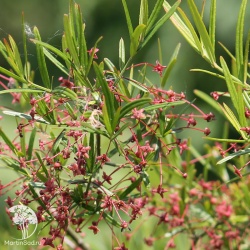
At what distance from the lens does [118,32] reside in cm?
273

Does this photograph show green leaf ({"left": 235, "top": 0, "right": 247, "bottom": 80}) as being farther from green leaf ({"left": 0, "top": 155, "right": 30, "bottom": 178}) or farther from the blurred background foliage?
the blurred background foliage

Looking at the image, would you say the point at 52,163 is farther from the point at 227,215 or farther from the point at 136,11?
the point at 136,11

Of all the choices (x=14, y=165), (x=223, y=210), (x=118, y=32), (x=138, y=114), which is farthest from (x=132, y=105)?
(x=118, y=32)

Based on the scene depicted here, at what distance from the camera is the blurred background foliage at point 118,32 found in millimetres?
2418

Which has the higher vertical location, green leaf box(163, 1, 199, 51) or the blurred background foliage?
green leaf box(163, 1, 199, 51)

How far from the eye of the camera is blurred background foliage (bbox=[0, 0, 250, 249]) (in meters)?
2.42

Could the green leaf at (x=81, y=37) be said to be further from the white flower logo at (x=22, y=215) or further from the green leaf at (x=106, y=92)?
the white flower logo at (x=22, y=215)

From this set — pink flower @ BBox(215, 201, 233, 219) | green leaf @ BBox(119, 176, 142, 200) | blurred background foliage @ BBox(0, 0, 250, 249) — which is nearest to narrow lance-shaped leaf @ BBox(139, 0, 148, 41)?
green leaf @ BBox(119, 176, 142, 200)

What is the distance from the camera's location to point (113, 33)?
9.05 feet

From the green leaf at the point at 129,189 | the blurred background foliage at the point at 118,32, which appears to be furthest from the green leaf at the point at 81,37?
the blurred background foliage at the point at 118,32

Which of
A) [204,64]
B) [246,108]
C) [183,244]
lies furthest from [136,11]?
[246,108]

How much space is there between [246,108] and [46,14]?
2668 mm

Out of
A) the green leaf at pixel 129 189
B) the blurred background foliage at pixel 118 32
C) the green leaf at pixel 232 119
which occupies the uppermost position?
the green leaf at pixel 232 119

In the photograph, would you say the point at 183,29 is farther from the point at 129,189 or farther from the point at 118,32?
the point at 118,32
